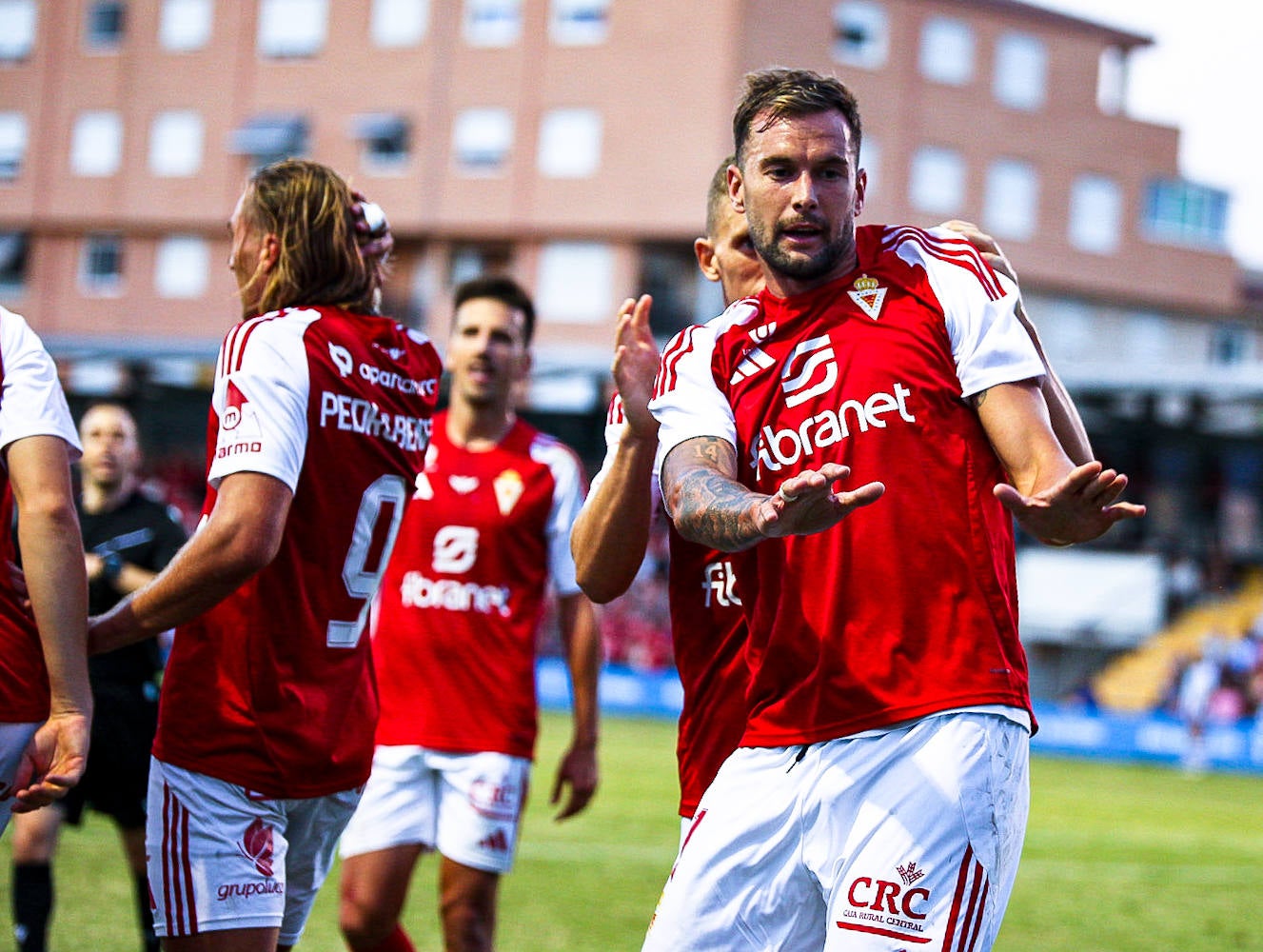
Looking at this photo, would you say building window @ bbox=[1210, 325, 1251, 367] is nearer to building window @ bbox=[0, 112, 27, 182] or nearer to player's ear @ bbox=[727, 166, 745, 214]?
building window @ bbox=[0, 112, 27, 182]

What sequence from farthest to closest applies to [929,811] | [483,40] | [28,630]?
1. [483,40]
2. [28,630]
3. [929,811]

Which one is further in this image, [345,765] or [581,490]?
[581,490]

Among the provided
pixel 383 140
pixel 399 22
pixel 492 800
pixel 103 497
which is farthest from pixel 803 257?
pixel 399 22

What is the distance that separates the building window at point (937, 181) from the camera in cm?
4309

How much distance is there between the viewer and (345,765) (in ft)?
13.4

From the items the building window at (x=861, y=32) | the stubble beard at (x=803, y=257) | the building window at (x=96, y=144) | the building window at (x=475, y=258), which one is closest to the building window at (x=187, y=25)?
the building window at (x=96, y=144)

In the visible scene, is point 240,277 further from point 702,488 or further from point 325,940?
point 325,940

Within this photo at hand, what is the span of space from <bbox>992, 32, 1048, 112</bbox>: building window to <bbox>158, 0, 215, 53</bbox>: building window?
21.6 meters

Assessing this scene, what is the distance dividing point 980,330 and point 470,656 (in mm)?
3480

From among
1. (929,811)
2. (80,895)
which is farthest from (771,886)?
(80,895)

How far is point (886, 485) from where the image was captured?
3.29 m

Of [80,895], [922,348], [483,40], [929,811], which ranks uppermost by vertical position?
[483,40]

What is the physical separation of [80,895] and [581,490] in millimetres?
4195

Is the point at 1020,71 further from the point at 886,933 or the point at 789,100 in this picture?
the point at 886,933
